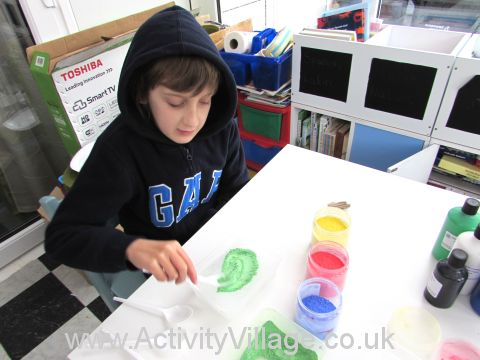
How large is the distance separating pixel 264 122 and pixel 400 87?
69 centimetres

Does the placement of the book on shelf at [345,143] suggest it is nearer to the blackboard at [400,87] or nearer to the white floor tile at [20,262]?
the blackboard at [400,87]

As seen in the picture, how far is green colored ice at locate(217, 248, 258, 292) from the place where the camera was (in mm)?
682

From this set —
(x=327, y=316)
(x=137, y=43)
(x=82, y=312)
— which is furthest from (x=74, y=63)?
(x=327, y=316)

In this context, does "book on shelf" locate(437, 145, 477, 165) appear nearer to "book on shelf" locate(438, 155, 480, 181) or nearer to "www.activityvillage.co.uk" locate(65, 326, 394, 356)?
"book on shelf" locate(438, 155, 480, 181)

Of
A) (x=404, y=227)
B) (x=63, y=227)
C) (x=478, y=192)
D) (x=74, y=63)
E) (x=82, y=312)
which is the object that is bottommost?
(x=82, y=312)

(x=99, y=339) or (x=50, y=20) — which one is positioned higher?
(x=50, y=20)

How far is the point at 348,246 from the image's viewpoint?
2.56 feet

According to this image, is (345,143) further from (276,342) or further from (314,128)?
(276,342)

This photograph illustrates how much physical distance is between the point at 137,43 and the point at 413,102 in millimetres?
1083

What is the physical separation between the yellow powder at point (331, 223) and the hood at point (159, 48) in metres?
0.40

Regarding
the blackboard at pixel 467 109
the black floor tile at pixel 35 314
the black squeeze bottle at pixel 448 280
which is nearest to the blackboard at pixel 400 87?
the blackboard at pixel 467 109

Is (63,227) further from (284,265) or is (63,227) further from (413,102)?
(413,102)

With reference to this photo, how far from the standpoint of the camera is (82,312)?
138cm

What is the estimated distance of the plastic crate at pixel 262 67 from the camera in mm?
1537
